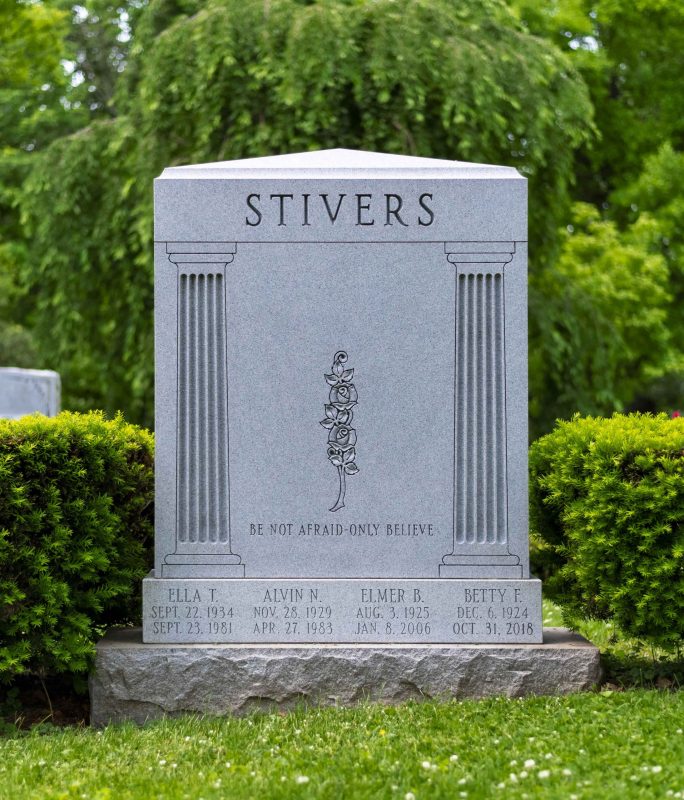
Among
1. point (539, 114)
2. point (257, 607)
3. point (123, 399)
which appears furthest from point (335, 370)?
point (123, 399)

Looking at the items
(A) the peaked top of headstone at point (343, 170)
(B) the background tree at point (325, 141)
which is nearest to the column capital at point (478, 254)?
(A) the peaked top of headstone at point (343, 170)

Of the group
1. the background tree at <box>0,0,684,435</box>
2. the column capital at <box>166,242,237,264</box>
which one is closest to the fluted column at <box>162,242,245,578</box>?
the column capital at <box>166,242,237,264</box>

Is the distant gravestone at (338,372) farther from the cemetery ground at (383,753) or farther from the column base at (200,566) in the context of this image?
the cemetery ground at (383,753)

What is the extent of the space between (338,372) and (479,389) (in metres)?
0.72

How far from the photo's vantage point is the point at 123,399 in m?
16.1

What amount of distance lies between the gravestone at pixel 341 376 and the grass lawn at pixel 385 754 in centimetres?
71

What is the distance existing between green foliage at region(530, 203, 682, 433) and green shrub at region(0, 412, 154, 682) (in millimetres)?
9666

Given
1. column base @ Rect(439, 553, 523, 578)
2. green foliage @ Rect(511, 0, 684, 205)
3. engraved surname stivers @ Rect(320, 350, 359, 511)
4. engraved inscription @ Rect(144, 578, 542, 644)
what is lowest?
engraved inscription @ Rect(144, 578, 542, 644)

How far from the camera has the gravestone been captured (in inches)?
216

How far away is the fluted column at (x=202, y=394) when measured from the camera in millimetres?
5520

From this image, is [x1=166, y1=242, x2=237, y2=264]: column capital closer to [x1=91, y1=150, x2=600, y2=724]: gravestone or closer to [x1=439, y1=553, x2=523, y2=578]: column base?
[x1=91, y1=150, x2=600, y2=724]: gravestone

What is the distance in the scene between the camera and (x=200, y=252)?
5.54m

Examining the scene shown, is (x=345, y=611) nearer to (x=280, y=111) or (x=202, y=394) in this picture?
(x=202, y=394)

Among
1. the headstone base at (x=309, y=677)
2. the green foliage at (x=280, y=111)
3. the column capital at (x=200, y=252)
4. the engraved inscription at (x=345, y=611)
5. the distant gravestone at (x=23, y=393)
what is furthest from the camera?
the distant gravestone at (x=23, y=393)
